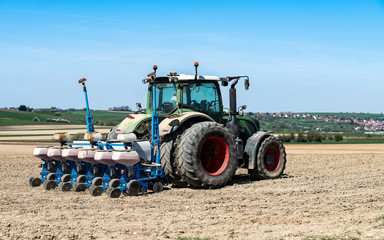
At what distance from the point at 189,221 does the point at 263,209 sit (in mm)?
1422

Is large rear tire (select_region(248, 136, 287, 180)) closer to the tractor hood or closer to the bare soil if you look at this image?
the bare soil

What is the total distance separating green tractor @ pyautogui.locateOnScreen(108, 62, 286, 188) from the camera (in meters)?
9.23

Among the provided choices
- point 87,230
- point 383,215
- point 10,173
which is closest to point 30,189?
point 10,173

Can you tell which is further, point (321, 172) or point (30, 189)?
point (321, 172)

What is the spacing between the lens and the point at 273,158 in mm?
11547

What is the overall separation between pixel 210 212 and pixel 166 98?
3.87m

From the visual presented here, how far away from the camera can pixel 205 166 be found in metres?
9.98

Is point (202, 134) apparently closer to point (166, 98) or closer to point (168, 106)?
point (168, 106)

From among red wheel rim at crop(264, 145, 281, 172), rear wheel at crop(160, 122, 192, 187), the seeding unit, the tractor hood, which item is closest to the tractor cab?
the tractor hood

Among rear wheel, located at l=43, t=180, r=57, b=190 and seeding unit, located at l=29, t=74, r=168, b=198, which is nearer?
seeding unit, located at l=29, t=74, r=168, b=198

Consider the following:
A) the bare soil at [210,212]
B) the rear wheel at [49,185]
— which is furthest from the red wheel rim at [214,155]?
the rear wheel at [49,185]

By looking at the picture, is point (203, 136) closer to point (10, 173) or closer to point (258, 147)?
point (258, 147)

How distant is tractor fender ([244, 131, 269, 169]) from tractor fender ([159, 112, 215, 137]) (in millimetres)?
1513

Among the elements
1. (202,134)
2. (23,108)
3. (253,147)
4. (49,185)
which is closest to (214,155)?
(202,134)
